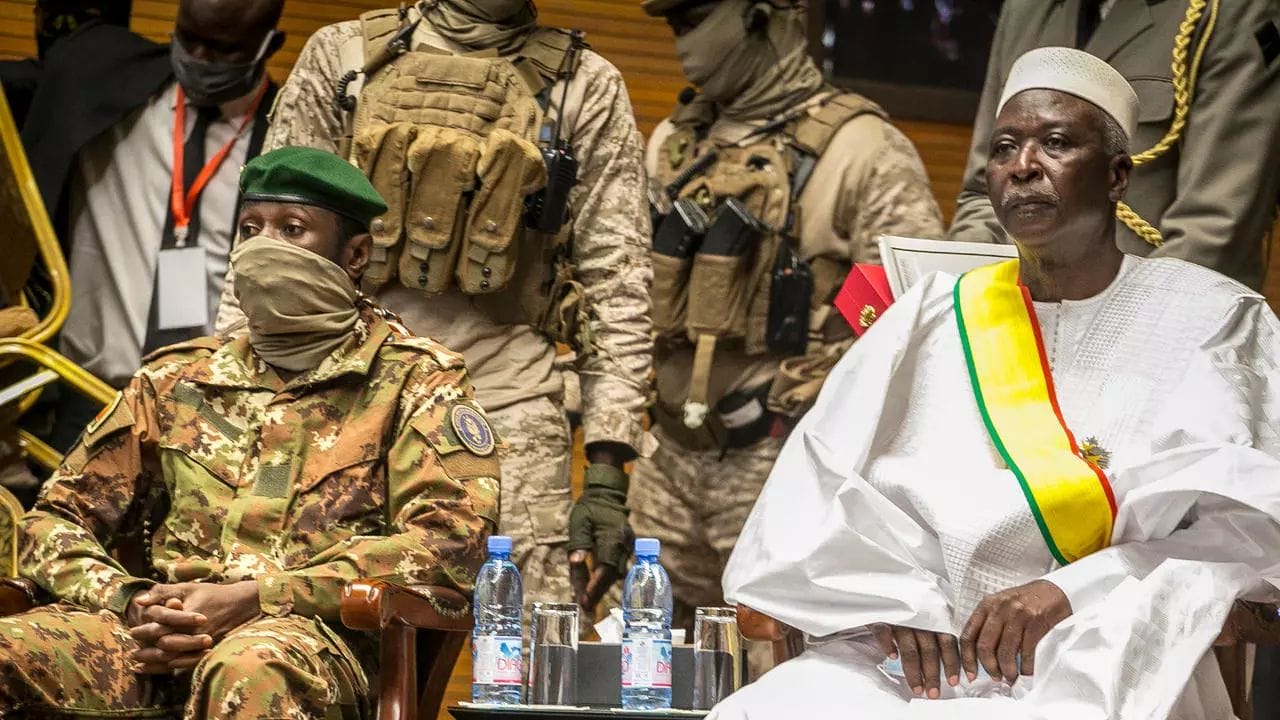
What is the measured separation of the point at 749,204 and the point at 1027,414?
2.15m

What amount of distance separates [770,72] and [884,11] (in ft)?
5.71

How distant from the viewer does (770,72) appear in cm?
538

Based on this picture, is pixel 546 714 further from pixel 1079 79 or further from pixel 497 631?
pixel 1079 79

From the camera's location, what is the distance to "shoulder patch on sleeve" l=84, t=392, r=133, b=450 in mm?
3660

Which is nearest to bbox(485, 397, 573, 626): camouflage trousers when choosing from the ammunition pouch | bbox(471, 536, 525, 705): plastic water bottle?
bbox(471, 536, 525, 705): plastic water bottle

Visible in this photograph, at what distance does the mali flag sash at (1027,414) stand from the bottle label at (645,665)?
0.80 meters

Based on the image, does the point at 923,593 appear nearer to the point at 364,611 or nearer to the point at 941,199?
the point at 364,611

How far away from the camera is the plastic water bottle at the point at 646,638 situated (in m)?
3.57

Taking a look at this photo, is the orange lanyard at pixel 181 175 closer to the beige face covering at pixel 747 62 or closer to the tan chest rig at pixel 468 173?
the tan chest rig at pixel 468 173

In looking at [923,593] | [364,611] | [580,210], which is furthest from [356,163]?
[923,593]

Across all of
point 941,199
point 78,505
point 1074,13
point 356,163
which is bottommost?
point 78,505

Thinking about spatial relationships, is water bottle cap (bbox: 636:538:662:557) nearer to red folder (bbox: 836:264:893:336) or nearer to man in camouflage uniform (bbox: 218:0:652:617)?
man in camouflage uniform (bbox: 218:0:652:617)

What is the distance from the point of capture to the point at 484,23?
175 inches

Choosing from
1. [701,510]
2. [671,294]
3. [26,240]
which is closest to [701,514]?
[701,510]
